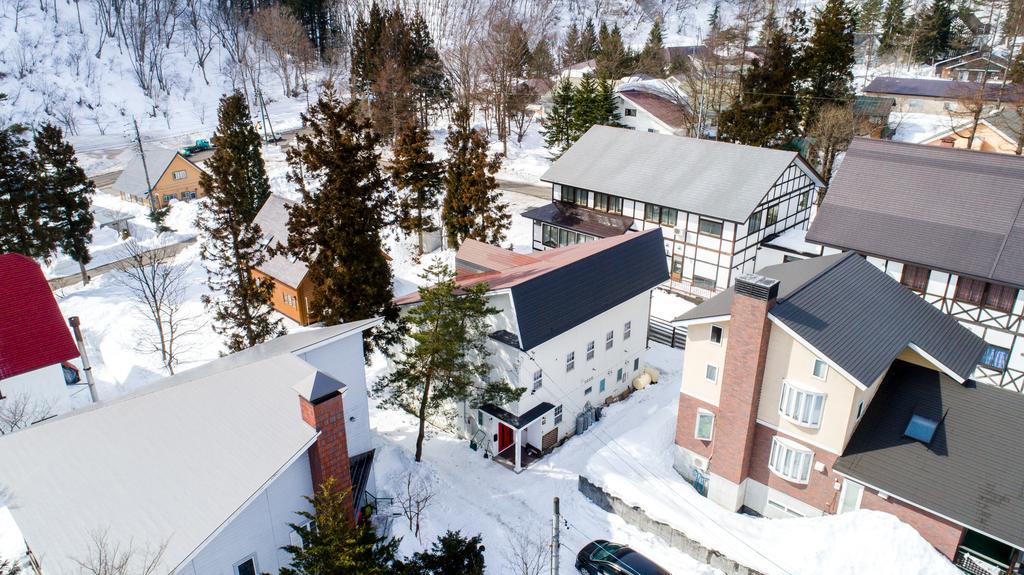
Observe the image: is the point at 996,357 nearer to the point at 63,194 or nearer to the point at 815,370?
the point at 815,370

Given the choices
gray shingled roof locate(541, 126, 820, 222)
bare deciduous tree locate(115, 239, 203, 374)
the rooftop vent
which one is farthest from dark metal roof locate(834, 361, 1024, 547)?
bare deciduous tree locate(115, 239, 203, 374)

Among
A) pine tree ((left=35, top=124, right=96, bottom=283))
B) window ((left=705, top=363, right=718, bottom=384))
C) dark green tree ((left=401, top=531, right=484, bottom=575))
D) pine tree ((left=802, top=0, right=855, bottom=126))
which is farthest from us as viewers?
pine tree ((left=802, top=0, right=855, bottom=126))

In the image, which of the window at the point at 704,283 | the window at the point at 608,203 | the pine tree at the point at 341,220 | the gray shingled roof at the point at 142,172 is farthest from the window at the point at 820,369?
the gray shingled roof at the point at 142,172

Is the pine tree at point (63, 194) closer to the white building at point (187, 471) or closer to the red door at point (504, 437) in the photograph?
the white building at point (187, 471)

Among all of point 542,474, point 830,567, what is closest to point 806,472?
point 830,567

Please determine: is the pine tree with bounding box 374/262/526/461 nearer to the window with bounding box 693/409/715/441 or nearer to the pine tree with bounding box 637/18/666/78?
the window with bounding box 693/409/715/441

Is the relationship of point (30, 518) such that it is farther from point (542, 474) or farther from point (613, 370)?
point (613, 370)

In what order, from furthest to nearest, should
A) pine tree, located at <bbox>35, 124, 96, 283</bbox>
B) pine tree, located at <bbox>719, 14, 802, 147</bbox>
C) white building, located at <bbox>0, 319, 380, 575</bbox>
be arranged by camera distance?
pine tree, located at <bbox>719, 14, 802, 147</bbox>, pine tree, located at <bbox>35, 124, 96, 283</bbox>, white building, located at <bbox>0, 319, 380, 575</bbox>

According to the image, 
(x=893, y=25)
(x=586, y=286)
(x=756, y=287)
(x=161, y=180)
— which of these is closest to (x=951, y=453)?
(x=756, y=287)
